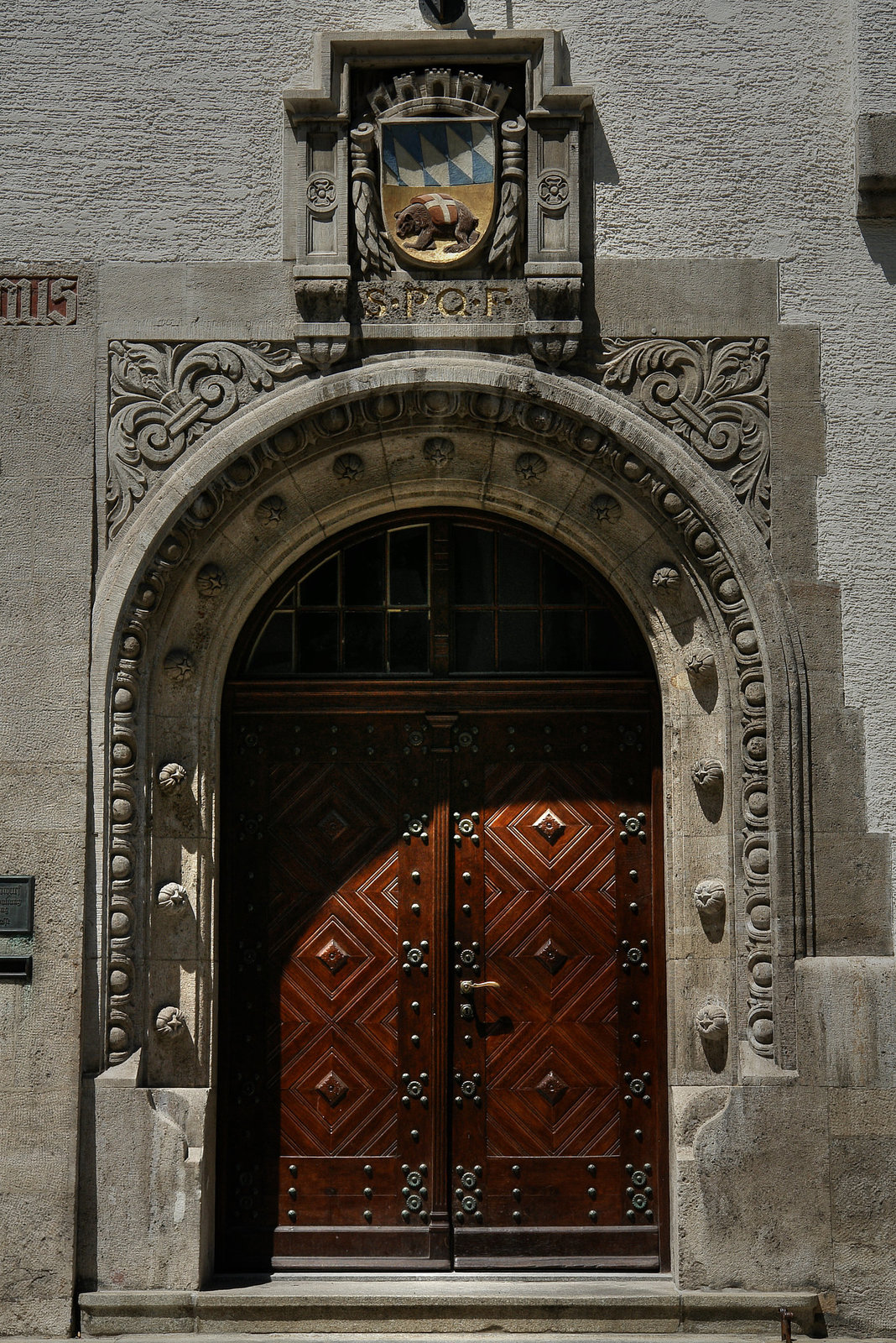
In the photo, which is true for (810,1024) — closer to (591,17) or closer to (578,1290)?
(578,1290)

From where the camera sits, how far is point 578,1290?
6.18 metres

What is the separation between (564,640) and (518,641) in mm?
225

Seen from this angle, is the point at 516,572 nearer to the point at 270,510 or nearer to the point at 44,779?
the point at 270,510

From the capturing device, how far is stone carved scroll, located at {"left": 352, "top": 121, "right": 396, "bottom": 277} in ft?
21.3

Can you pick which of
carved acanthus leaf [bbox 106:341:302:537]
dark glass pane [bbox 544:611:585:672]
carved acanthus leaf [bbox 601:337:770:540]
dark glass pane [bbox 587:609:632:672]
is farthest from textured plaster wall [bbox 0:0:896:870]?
dark glass pane [bbox 544:611:585:672]

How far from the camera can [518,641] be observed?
273 inches

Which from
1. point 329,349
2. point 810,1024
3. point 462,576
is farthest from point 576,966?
point 329,349

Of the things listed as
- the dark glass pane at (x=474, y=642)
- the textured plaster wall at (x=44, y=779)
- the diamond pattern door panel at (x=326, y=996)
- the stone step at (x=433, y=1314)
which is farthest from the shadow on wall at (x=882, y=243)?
the stone step at (x=433, y=1314)

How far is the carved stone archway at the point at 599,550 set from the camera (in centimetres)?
628

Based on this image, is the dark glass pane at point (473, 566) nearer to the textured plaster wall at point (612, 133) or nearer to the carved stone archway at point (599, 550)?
the carved stone archway at point (599, 550)

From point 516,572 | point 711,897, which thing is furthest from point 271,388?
point 711,897

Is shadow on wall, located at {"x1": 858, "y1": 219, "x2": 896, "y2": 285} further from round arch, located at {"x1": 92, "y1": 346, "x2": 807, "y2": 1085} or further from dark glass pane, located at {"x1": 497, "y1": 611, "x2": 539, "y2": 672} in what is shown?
dark glass pane, located at {"x1": 497, "y1": 611, "x2": 539, "y2": 672}

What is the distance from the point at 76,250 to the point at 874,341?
3682 mm

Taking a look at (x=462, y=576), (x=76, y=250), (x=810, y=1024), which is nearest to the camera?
(x=810, y=1024)
